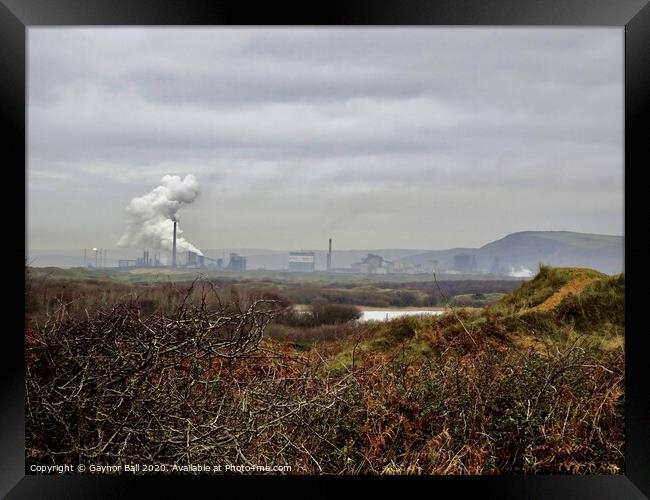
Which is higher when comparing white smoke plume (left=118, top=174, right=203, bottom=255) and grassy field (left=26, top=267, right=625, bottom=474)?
white smoke plume (left=118, top=174, right=203, bottom=255)

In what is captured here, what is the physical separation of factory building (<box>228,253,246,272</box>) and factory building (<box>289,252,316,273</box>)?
262 mm

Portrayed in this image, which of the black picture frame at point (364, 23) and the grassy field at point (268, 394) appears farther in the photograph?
the grassy field at point (268, 394)

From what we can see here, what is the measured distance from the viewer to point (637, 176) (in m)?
2.32

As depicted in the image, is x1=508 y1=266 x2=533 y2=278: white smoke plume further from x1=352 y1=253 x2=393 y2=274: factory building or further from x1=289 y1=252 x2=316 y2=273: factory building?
x1=289 y1=252 x2=316 y2=273: factory building

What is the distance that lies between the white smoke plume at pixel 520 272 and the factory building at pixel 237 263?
156cm

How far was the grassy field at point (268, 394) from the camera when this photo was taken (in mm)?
2775

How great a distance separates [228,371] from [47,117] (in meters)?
1.79

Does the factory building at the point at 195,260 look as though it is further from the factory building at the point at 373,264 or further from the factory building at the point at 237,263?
the factory building at the point at 373,264

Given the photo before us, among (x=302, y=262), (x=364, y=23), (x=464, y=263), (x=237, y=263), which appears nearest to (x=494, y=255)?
(x=464, y=263)

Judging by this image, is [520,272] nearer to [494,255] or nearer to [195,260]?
[494,255]

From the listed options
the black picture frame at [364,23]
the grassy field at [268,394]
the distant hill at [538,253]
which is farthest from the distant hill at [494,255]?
the black picture frame at [364,23]

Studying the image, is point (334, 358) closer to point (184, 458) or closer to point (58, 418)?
point (184, 458)

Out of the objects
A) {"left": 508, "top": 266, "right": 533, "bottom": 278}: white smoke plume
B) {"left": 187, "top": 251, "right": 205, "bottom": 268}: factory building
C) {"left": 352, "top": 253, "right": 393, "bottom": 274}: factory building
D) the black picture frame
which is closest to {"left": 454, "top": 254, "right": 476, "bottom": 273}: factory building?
{"left": 508, "top": 266, "right": 533, "bottom": 278}: white smoke plume

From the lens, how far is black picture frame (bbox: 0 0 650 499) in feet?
7.52
